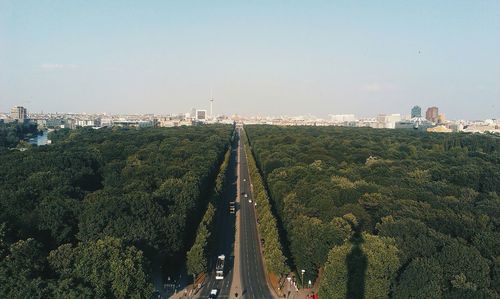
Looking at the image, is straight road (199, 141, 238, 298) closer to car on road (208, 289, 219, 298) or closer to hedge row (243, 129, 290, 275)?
car on road (208, 289, 219, 298)

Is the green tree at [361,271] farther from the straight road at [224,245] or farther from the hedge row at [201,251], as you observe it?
the hedge row at [201,251]

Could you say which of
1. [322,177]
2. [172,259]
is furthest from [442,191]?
[172,259]

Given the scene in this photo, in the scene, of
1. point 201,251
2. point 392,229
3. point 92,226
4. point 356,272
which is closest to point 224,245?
point 201,251

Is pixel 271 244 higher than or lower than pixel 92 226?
lower

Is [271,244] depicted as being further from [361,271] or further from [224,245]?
[361,271]

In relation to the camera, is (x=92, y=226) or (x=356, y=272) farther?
(x=92, y=226)

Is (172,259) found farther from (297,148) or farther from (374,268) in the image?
(297,148)

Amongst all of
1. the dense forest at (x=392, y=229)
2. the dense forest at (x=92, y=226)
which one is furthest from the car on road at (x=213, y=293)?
the dense forest at (x=392, y=229)
